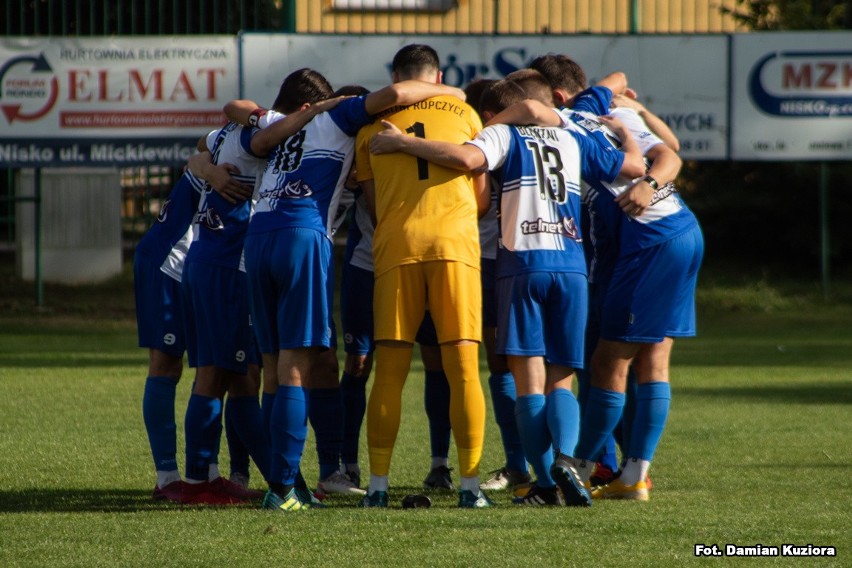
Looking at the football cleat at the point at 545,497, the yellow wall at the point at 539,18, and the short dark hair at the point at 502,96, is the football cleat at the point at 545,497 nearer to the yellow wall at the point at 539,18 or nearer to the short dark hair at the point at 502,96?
Answer: the short dark hair at the point at 502,96

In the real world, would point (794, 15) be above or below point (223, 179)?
above

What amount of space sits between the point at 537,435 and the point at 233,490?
4.98 ft

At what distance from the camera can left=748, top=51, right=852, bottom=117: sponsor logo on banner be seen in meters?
16.3

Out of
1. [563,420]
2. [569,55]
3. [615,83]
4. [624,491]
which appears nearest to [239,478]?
[563,420]

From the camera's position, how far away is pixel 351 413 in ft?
23.7

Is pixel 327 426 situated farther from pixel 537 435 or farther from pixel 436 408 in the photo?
pixel 537 435

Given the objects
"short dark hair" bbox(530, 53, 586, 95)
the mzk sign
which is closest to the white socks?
"short dark hair" bbox(530, 53, 586, 95)

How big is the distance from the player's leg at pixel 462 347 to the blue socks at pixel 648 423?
86 cm

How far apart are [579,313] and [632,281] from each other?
1.35 ft

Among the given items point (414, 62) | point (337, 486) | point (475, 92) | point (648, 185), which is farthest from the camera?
point (475, 92)

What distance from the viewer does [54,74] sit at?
1606cm

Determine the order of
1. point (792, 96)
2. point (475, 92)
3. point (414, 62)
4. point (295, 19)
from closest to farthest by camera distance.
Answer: point (414, 62) < point (475, 92) < point (792, 96) < point (295, 19)

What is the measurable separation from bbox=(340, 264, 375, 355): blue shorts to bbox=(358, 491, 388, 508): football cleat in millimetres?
1120

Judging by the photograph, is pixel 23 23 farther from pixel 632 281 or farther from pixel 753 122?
pixel 632 281
